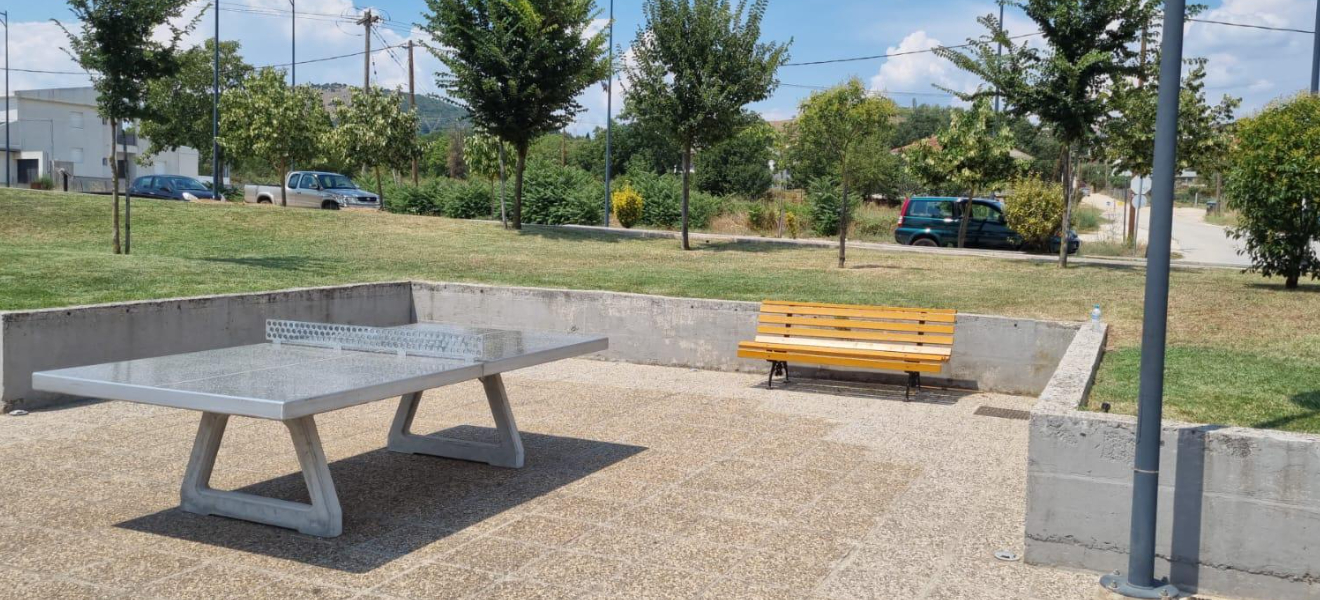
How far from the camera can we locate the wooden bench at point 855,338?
10039 millimetres

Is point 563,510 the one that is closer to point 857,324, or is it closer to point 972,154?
point 857,324

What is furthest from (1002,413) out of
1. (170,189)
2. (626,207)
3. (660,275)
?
(170,189)

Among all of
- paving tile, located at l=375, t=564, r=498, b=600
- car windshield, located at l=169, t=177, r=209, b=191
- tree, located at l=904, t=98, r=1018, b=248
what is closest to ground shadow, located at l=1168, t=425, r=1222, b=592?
paving tile, located at l=375, t=564, r=498, b=600

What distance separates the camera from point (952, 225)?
28562mm

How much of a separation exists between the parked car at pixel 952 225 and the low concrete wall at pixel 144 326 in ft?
62.9

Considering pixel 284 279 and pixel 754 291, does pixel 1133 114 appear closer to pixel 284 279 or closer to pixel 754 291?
pixel 754 291

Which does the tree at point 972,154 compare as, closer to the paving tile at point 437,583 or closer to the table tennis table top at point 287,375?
the table tennis table top at point 287,375

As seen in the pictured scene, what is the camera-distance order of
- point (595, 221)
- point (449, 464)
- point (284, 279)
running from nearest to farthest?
point (449, 464)
point (284, 279)
point (595, 221)

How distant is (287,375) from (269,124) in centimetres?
2905

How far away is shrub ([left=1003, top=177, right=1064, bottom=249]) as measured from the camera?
25.8m

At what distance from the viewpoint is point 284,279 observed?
13.8 m

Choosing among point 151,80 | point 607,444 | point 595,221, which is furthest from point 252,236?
point 607,444

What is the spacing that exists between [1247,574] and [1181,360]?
4729mm

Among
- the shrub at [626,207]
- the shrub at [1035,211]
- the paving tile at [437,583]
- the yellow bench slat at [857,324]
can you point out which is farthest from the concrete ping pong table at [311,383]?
the shrub at [626,207]
